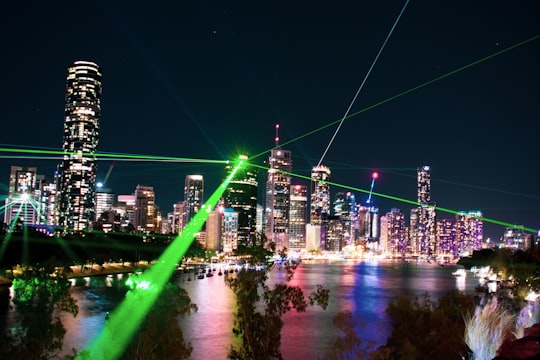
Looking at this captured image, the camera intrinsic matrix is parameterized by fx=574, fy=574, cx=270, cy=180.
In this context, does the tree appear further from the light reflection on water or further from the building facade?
the building facade

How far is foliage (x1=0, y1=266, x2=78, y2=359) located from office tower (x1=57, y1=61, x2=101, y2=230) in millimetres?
136182

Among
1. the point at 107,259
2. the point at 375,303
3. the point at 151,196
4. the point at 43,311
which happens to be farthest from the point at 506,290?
the point at 151,196

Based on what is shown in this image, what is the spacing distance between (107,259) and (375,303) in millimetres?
38099

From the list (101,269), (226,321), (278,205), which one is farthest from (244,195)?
(226,321)

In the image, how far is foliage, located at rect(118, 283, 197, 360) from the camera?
11.1 metres

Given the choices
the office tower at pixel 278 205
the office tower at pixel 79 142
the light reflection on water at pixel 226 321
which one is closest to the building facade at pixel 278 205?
the office tower at pixel 278 205

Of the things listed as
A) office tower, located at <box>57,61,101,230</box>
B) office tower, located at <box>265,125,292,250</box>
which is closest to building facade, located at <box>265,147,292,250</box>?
office tower, located at <box>265,125,292,250</box>

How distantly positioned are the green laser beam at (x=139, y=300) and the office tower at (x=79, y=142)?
1184 inches

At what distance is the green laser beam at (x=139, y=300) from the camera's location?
13.8 m

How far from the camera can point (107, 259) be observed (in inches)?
2692

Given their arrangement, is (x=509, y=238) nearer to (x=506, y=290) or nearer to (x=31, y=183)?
(x=506, y=290)

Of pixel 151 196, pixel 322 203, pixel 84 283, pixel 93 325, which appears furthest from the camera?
pixel 322 203

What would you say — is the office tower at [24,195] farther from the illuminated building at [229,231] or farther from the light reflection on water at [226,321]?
the light reflection on water at [226,321]

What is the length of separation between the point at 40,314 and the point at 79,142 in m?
141
